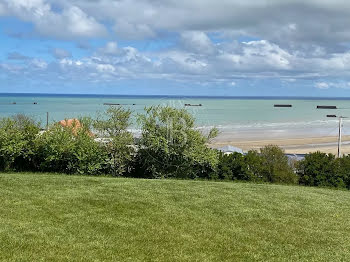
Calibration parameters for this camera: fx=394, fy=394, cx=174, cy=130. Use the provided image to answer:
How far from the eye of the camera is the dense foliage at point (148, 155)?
34.2ft

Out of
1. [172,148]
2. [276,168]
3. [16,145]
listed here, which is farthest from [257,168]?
[16,145]

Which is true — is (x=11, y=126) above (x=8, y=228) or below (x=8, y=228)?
above

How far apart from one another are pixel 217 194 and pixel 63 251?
406cm

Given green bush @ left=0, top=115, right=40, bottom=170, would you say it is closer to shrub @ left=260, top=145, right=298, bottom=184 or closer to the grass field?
the grass field

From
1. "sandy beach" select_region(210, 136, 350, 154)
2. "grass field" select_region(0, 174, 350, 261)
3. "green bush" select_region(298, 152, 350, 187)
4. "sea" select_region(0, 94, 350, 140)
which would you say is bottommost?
"grass field" select_region(0, 174, 350, 261)

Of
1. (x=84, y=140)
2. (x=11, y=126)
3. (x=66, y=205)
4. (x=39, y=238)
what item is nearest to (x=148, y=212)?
(x=66, y=205)

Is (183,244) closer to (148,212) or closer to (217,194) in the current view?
(148,212)

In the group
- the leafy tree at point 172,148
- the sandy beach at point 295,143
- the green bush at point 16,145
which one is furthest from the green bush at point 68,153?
the sandy beach at point 295,143

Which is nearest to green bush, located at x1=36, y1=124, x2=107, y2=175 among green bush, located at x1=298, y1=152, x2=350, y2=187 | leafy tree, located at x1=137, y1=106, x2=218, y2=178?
leafy tree, located at x1=137, y1=106, x2=218, y2=178

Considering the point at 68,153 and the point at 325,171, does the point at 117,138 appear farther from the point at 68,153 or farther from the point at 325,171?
the point at 325,171

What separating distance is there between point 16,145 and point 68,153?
136 cm

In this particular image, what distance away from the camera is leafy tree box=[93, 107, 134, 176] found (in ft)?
35.1

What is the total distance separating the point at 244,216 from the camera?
260 inches

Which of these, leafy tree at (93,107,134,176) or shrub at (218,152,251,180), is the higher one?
leafy tree at (93,107,134,176)
